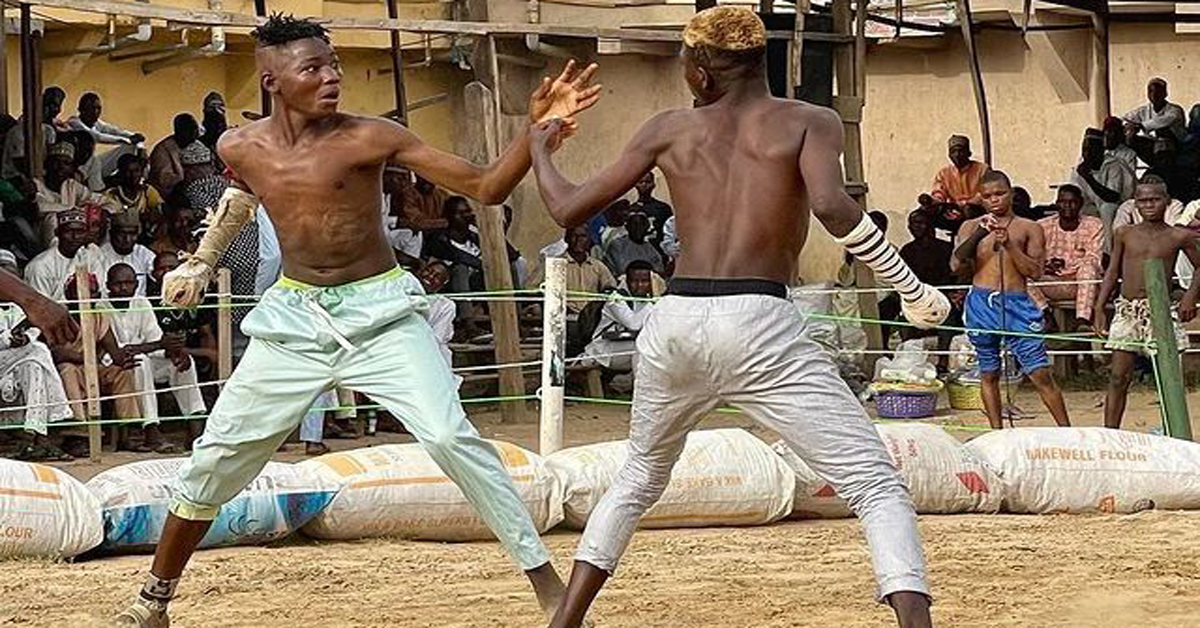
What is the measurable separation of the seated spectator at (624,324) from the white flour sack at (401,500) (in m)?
5.26

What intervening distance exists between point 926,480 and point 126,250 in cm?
496

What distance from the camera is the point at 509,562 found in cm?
803

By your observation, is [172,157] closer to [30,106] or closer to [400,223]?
Answer: [30,106]

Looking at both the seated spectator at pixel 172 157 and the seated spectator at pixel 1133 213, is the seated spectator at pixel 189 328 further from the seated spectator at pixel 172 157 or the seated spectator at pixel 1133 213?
the seated spectator at pixel 1133 213

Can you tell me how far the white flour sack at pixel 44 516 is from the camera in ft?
25.8

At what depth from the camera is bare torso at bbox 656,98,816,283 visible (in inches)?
211

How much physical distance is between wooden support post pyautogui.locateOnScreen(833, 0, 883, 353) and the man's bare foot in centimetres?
876

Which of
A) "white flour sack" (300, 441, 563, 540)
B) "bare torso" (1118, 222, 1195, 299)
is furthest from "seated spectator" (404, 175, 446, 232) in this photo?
"white flour sack" (300, 441, 563, 540)

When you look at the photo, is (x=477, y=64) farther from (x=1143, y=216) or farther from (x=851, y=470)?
(x=851, y=470)

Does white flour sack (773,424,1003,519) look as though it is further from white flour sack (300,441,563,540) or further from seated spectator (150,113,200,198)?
seated spectator (150,113,200,198)

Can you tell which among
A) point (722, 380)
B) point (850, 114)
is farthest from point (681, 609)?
point (850, 114)

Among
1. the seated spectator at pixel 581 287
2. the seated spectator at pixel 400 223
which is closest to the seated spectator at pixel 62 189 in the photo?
the seated spectator at pixel 400 223

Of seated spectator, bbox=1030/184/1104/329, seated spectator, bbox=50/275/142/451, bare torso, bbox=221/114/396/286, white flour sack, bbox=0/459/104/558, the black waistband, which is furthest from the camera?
seated spectator, bbox=1030/184/1104/329

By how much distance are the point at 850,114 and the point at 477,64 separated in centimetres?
259
